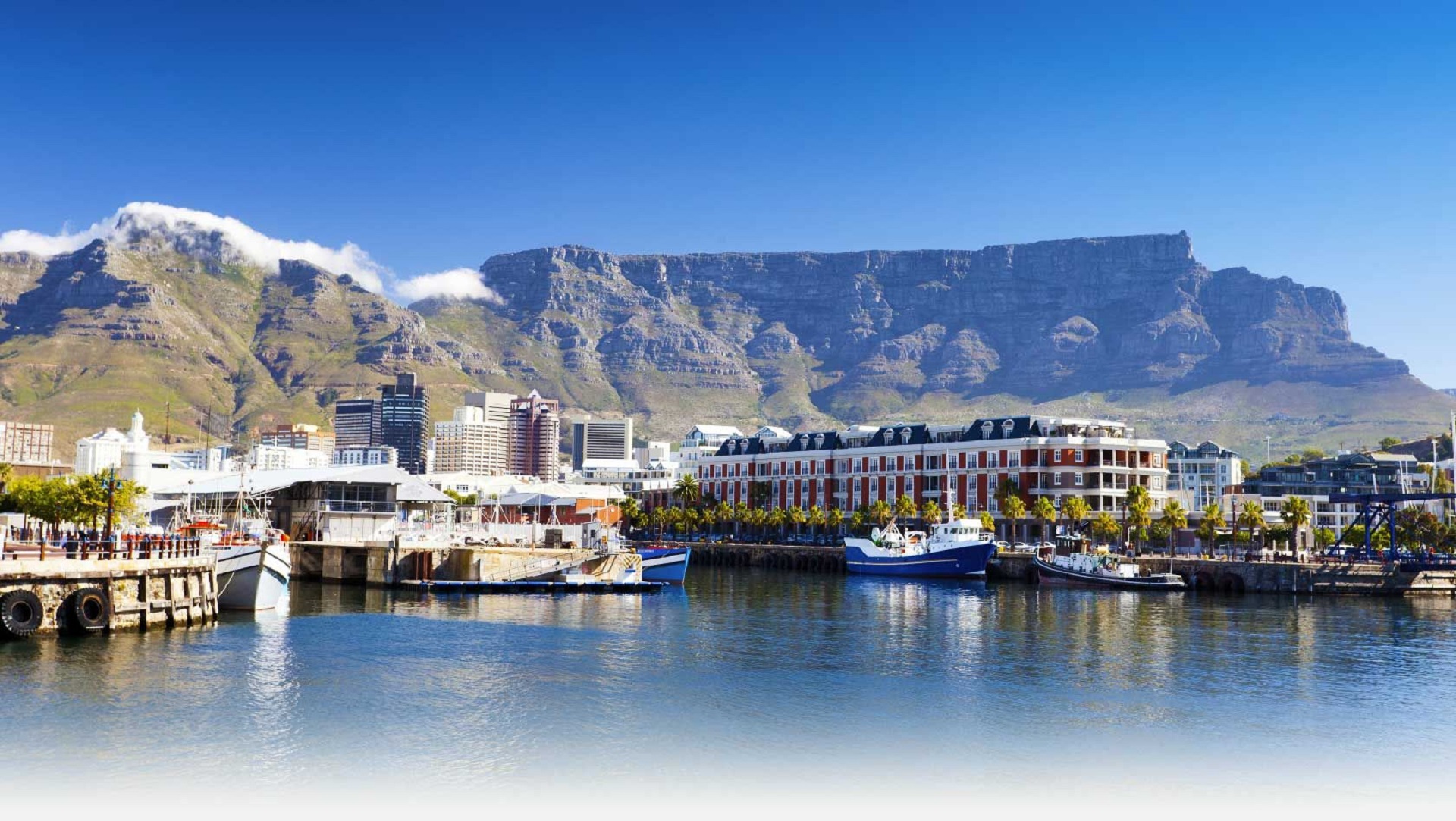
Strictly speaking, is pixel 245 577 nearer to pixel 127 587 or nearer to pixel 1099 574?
pixel 127 587

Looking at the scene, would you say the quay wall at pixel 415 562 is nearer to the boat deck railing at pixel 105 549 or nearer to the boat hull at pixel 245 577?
the boat hull at pixel 245 577

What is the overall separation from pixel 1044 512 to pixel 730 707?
107 meters

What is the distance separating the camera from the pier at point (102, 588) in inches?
2167

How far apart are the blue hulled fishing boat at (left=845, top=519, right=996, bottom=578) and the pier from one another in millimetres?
81020

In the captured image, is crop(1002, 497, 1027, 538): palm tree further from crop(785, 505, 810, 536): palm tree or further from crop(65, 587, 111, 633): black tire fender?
crop(65, 587, 111, 633): black tire fender

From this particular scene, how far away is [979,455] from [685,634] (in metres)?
103

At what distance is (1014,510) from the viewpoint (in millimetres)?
154375

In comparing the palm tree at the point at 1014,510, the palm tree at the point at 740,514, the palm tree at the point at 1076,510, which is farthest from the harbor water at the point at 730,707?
the palm tree at the point at 740,514

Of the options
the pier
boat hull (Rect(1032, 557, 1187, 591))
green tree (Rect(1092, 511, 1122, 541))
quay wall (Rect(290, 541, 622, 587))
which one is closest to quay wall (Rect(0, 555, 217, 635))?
the pier

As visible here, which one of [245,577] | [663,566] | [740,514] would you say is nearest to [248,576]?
[245,577]

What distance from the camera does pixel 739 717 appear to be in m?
46.0

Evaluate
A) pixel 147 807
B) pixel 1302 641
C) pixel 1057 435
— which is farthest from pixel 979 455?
pixel 147 807

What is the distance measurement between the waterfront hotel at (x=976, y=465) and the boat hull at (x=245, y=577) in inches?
4267

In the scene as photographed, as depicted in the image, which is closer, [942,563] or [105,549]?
[105,549]
